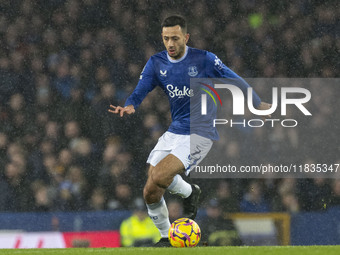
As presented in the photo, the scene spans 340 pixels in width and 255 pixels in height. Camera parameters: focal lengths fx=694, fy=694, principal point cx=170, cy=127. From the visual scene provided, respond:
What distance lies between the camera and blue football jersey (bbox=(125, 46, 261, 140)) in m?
6.78

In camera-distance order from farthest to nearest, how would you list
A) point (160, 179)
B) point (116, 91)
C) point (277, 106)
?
point (116, 91) < point (277, 106) < point (160, 179)

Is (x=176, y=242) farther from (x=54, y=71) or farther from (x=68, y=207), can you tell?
(x=54, y=71)

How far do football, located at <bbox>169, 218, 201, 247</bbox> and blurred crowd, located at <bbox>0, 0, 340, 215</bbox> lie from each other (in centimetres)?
245

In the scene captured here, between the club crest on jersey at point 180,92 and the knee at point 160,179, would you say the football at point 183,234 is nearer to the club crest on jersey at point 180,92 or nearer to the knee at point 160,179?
the knee at point 160,179

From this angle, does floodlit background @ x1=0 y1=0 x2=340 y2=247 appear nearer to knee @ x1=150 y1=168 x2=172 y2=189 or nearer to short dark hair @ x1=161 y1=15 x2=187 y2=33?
knee @ x1=150 y1=168 x2=172 y2=189

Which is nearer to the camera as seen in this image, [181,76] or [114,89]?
[181,76]

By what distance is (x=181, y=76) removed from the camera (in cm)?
677

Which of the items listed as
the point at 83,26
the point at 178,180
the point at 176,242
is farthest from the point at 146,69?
the point at 83,26

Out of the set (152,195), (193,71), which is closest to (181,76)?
(193,71)

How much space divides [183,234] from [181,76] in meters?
1.53

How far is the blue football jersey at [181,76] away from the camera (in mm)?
6777

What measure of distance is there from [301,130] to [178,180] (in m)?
3.01

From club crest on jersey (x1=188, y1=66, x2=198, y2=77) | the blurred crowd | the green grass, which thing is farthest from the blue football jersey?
the blurred crowd

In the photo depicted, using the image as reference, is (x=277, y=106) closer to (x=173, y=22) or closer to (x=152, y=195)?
(x=173, y=22)
